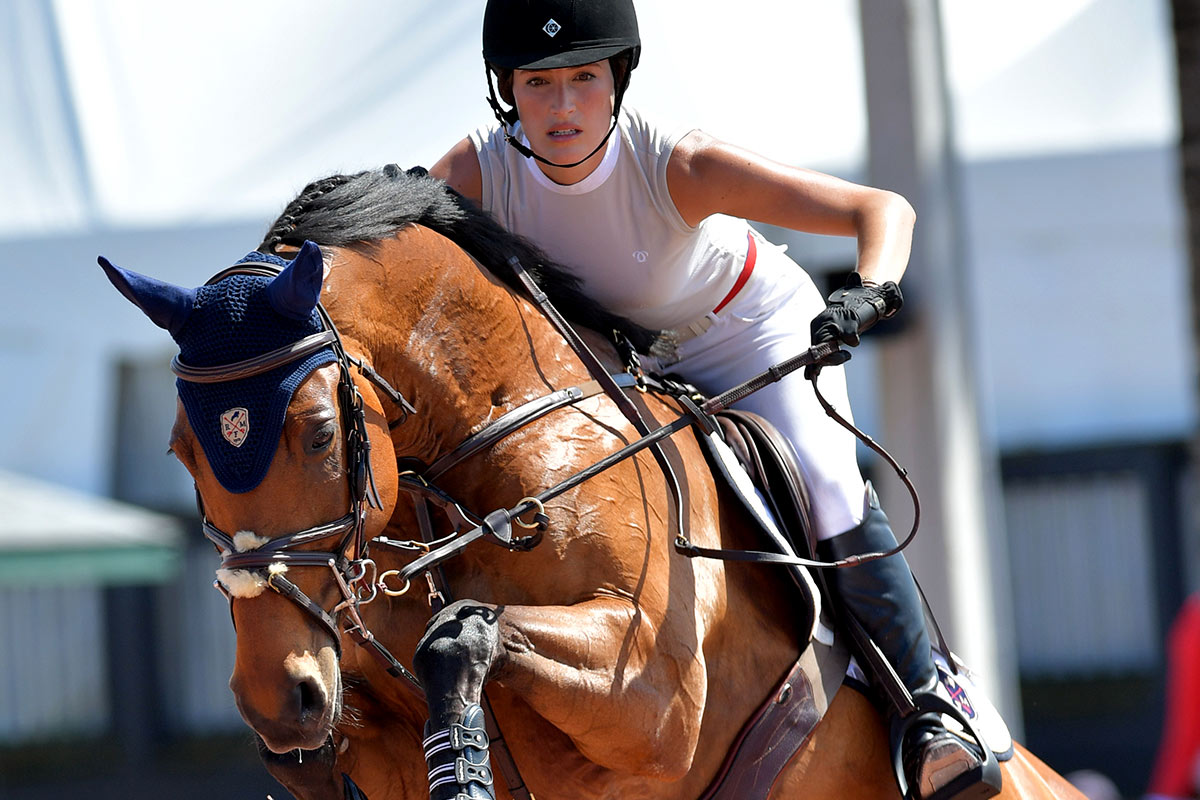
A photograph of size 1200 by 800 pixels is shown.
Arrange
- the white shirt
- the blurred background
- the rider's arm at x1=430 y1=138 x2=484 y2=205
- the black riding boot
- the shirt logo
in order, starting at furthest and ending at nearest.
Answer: the blurred background → the rider's arm at x1=430 y1=138 x2=484 y2=205 → the black riding boot → the white shirt → the shirt logo

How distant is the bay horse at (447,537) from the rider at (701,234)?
14cm

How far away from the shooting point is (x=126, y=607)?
1055 centimetres

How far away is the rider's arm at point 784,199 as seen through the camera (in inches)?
116

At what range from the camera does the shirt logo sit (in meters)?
2.34

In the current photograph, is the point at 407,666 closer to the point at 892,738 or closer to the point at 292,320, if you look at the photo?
the point at 292,320

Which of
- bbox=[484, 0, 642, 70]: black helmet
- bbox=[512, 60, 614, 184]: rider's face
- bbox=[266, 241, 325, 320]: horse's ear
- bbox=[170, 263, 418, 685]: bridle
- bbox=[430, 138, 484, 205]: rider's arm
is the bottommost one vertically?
bbox=[170, 263, 418, 685]: bridle

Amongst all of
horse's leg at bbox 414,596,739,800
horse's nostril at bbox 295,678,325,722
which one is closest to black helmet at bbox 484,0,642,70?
horse's leg at bbox 414,596,739,800

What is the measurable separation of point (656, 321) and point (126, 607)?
8.31 meters

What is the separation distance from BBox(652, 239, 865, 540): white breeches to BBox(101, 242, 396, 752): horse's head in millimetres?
1064

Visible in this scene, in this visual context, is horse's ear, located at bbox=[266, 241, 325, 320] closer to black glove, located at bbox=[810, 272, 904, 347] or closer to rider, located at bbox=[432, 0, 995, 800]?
rider, located at bbox=[432, 0, 995, 800]

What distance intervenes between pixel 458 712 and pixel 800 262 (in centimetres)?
537

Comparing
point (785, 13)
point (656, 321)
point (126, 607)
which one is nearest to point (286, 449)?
point (656, 321)

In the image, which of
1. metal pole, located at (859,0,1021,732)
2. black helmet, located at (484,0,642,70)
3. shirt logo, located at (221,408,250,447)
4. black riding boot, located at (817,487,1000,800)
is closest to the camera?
shirt logo, located at (221,408,250,447)

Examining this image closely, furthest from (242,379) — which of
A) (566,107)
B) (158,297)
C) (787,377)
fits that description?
(787,377)
